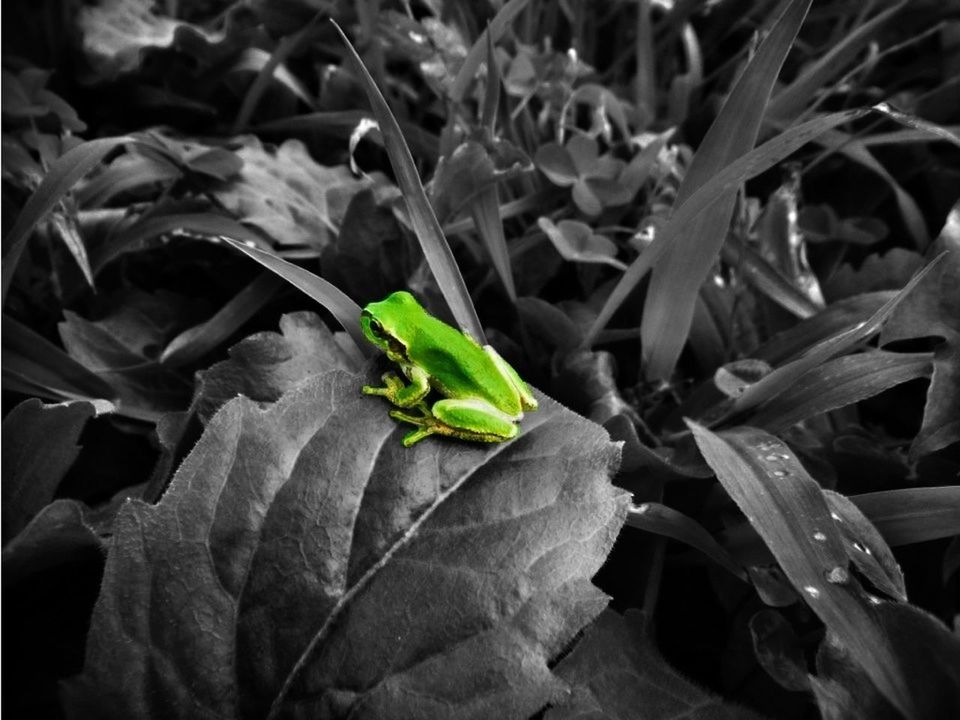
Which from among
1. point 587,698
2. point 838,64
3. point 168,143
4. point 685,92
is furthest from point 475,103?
point 587,698

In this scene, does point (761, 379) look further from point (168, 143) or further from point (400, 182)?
point (168, 143)

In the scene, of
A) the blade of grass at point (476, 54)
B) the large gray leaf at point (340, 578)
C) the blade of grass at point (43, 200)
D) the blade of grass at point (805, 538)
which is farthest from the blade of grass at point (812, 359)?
the blade of grass at point (43, 200)

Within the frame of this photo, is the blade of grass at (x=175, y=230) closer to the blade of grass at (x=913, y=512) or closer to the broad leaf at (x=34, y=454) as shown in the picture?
the broad leaf at (x=34, y=454)

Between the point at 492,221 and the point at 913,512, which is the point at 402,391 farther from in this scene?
the point at 913,512

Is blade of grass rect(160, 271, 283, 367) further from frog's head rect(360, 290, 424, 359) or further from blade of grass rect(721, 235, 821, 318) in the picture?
blade of grass rect(721, 235, 821, 318)

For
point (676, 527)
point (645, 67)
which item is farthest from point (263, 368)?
point (645, 67)

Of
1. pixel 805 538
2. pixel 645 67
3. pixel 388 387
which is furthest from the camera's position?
pixel 645 67

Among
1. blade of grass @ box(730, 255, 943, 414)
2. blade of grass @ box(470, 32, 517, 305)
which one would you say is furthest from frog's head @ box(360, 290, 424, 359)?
blade of grass @ box(730, 255, 943, 414)
